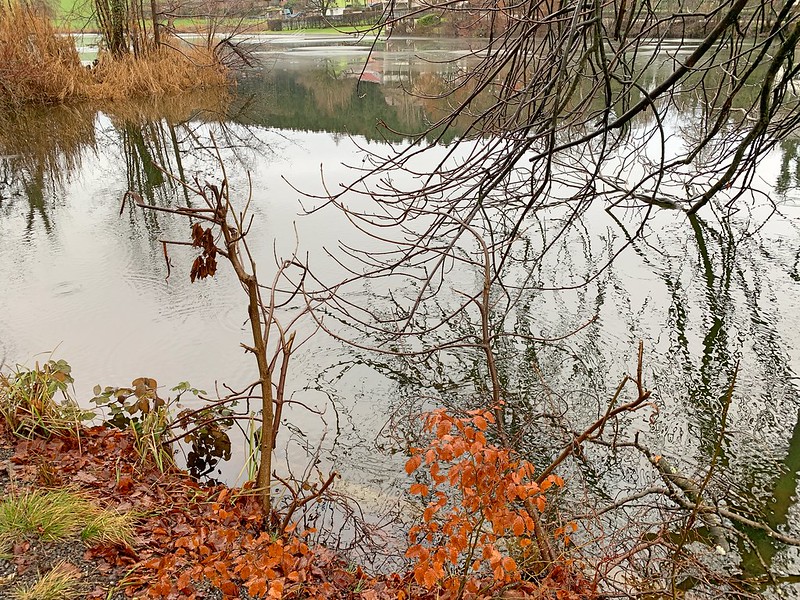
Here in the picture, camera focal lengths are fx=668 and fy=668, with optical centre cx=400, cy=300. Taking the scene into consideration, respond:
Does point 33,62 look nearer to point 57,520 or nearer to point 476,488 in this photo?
point 57,520

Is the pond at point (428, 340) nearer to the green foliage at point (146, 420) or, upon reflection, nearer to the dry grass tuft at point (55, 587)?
the green foliage at point (146, 420)

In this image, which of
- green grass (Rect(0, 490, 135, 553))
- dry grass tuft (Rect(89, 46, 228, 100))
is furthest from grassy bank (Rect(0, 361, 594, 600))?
dry grass tuft (Rect(89, 46, 228, 100))

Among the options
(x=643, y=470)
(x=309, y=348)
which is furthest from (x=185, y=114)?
(x=643, y=470)

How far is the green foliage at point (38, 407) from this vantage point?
3.67m

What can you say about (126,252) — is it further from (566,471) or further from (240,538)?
(566,471)

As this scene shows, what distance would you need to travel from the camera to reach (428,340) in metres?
5.21

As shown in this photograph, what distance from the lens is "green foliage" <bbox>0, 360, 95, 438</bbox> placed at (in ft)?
12.1

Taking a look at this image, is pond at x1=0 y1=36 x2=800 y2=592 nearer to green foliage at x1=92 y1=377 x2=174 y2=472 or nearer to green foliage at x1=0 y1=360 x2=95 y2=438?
green foliage at x1=92 y1=377 x2=174 y2=472

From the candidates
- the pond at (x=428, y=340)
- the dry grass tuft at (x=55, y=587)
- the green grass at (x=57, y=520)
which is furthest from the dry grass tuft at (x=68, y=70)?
the dry grass tuft at (x=55, y=587)

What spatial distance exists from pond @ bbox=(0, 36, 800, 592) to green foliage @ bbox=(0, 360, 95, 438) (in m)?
0.58

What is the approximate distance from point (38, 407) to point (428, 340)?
8.85ft

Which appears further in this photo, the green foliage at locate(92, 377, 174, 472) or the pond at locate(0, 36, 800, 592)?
the pond at locate(0, 36, 800, 592)

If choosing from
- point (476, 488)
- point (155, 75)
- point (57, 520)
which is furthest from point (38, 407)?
point (155, 75)

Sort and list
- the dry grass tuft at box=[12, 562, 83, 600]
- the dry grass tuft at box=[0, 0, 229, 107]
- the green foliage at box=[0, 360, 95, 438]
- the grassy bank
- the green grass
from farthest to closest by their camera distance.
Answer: the dry grass tuft at box=[0, 0, 229, 107]
the green foliage at box=[0, 360, 95, 438]
the green grass
the grassy bank
the dry grass tuft at box=[12, 562, 83, 600]
